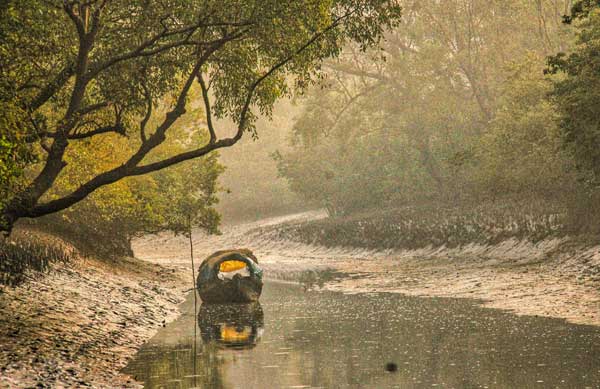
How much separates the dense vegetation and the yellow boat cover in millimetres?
13281

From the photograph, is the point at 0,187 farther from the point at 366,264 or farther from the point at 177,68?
the point at 366,264

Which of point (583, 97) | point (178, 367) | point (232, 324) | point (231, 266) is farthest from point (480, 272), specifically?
point (178, 367)

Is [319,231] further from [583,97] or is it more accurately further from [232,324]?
[232,324]

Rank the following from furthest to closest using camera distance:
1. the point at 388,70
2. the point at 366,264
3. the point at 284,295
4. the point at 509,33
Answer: the point at 388,70, the point at 509,33, the point at 366,264, the point at 284,295

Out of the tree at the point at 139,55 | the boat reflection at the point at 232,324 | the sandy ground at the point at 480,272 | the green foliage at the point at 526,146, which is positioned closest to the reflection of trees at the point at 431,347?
the boat reflection at the point at 232,324

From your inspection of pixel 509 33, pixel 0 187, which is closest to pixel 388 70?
pixel 509 33

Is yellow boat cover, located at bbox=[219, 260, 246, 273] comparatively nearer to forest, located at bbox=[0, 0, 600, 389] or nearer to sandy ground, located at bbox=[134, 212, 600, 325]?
forest, located at bbox=[0, 0, 600, 389]

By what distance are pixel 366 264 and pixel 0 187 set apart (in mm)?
36076

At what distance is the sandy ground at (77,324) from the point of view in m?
17.8

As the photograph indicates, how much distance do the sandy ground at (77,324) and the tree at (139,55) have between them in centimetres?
260

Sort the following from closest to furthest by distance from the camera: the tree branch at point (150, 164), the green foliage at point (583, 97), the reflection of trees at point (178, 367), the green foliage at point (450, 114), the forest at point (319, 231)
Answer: the reflection of trees at point (178, 367) → the forest at point (319, 231) → the tree branch at point (150, 164) → the green foliage at point (583, 97) → the green foliage at point (450, 114)

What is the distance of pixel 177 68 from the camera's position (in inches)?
998

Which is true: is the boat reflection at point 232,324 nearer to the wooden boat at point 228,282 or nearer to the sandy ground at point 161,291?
the wooden boat at point 228,282

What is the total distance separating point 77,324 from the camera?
23422 millimetres
